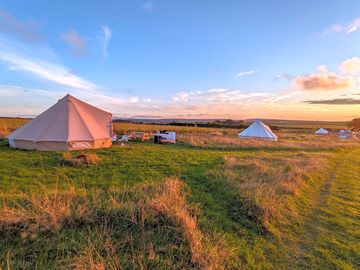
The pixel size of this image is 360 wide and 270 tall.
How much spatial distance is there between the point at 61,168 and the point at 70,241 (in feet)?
20.9

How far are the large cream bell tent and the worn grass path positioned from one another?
523 inches

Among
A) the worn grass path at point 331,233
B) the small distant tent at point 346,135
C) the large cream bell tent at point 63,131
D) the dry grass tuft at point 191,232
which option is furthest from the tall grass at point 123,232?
the small distant tent at point 346,135

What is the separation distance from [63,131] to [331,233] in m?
14.5

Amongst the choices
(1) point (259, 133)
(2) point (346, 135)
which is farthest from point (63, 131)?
(2) point (346, 135)

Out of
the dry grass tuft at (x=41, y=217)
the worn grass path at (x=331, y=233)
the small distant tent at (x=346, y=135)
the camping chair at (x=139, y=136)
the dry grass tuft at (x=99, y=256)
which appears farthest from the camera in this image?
the small distant tent at (x=346, y=135)

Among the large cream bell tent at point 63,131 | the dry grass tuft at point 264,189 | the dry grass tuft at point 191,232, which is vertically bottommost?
the dry grass tuft at point 264,189

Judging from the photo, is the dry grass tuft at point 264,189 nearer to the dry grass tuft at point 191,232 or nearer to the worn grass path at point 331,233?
the worn grass path at point 331,233

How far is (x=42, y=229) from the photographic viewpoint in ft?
10.0

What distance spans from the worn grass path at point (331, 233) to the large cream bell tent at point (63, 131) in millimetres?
13274

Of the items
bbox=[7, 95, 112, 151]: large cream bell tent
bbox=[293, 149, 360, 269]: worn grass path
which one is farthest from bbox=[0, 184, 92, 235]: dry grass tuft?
bbox=[7, 95, 112, 151]: large cream bell tent

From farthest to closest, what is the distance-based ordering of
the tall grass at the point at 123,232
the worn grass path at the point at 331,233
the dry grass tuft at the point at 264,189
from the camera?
1. the dry grass tuft at the point at 264,189
2. the worn grass path at the point at 331,233
3. the tall grass at the point at 123,232

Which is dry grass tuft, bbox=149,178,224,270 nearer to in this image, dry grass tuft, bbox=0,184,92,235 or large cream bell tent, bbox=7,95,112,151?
dry grass tuft, bbox=0,184,92,235

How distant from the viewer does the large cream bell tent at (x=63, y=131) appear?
13.5 metres

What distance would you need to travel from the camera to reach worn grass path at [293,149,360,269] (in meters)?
3.36
